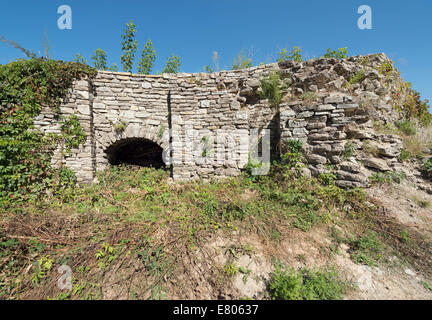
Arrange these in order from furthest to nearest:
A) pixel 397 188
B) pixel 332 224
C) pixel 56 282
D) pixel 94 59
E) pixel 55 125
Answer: pixel 94 59
pixel 55 125
pixel 397 188
pixel 332 224
pixel 56 282

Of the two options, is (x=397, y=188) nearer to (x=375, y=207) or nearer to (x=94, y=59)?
(x=375, y=207)

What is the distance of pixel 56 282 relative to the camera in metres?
2.32

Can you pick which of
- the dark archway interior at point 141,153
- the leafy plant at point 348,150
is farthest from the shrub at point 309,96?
the dark archway interior at point 141,153

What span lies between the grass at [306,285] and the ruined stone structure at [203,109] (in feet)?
9.20

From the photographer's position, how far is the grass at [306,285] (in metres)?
2.09

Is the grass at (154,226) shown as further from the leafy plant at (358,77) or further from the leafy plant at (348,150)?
the leafy plant at (358,77)

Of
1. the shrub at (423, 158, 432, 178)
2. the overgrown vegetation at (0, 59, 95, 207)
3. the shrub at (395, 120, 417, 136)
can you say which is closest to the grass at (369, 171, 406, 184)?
the shrub at (423, 158, 432, 178)

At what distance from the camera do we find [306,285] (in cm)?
223

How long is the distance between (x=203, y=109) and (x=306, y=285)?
474 centimetres

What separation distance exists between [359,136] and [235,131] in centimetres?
323

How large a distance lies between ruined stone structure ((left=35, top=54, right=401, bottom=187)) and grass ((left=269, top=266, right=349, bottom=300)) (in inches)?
110

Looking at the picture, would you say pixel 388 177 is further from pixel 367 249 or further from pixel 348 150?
pixel 367 249
